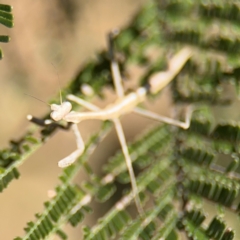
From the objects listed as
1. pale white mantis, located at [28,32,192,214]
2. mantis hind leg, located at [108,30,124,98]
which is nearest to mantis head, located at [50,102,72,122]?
pale white mantis, located at [28,32,192,214]

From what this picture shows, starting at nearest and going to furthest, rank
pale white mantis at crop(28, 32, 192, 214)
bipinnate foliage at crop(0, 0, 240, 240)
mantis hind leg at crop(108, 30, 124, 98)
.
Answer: bipinnate foliage at crop(0, 0, 240, 240) → pale white mantis at crop(28, 32, 192, 214) → mantis hind leg at crop(108, 30, 124, 98)

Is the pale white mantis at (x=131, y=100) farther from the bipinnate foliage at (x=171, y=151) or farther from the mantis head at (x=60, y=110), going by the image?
the mantis head at (x=60, y=110)

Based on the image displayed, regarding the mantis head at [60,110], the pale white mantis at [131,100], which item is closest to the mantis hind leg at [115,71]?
the pale white mantis at [131,100]

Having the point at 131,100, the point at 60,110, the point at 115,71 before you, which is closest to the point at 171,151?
the point at 131,100

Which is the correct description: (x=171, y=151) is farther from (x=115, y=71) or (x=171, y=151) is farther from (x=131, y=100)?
(x=115, y=71)

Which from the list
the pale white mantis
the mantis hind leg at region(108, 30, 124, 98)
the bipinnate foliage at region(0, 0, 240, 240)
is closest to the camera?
the bipinnate foliage at region(0, 0, 240, 240)

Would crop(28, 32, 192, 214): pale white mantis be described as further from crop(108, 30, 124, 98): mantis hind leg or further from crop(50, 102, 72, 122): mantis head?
crop(50, 102, 72, 122): mantis head

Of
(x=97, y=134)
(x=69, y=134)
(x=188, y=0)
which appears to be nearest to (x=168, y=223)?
(x=97, y=134)

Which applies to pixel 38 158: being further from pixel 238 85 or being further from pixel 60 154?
pixel 238 85
